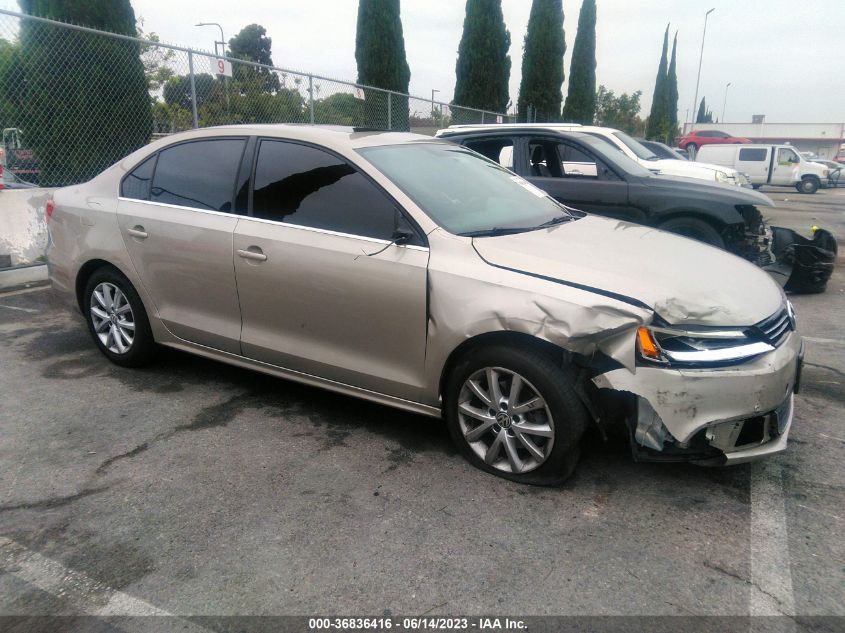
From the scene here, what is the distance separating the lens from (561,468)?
120 inches

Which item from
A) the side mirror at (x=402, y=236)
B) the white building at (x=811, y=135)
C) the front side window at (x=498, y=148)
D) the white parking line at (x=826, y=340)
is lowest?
the white parking line at (x=826, y=340)

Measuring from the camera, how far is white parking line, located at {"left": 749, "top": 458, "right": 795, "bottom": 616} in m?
2.36

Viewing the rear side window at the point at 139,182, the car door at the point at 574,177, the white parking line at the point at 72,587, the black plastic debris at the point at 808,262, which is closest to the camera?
the white parking line at the point at 72,587

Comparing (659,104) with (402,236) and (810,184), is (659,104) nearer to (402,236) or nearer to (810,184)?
(810,184)

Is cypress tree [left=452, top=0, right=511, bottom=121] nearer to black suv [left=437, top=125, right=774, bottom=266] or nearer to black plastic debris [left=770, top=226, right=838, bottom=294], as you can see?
black suv [left=437, top=125, right=774, bottom=266]

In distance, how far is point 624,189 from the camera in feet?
23.8

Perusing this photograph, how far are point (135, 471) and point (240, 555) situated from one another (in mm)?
968

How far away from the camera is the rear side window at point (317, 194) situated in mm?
3441

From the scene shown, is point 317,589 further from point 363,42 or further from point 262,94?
point 363,42

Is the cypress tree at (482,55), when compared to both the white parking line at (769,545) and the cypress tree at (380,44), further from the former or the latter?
the white parking line at (769,545)

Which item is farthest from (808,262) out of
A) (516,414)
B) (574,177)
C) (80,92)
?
(80,92)

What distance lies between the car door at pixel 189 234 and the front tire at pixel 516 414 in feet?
5.00

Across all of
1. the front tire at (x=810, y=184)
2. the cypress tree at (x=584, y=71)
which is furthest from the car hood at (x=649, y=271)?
the cypress tree at (x=584, y=71)

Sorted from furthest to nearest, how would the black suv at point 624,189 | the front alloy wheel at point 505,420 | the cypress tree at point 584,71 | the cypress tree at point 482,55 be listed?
the cypress tree at point 584,71
the cypress tree at point 482,55
the black suv at point 624,189
the front alloy wheel at point 505,420
